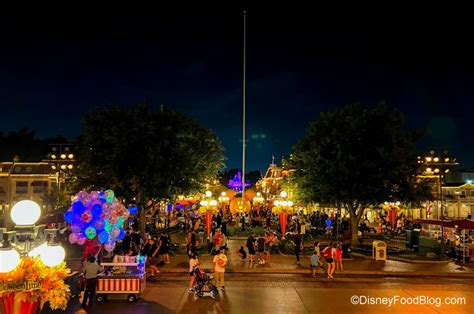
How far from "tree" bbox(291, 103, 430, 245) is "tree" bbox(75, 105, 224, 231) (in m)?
8.11

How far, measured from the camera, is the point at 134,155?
2795 centimetres

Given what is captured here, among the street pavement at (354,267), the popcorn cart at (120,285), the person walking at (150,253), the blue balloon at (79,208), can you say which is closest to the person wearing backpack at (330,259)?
the street pavement at (354,267)

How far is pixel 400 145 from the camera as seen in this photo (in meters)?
28.6

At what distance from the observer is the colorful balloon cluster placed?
15336mm

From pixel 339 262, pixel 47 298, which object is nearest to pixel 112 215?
pixel 47 298

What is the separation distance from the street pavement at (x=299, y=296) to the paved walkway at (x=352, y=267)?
1084 mm

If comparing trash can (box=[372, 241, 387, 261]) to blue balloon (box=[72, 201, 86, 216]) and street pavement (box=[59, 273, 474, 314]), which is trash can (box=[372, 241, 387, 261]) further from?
blue balloon (box=[72, 201, 86, 216])

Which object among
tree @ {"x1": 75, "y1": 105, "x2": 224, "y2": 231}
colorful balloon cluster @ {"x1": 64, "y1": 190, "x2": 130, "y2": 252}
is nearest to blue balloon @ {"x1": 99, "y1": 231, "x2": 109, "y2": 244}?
colorful balloon cluster @ {"x1": 64, "y1": 190, "x2": 130, "y2": 252}

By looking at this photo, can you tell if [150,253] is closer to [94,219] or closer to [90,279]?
[94,219]

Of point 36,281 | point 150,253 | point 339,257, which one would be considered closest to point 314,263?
point 339,257

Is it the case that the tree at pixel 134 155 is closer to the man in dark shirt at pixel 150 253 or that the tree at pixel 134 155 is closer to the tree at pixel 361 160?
the man in dark shirt at pixel 150 253

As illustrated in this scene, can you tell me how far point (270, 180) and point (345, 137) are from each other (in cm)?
7189

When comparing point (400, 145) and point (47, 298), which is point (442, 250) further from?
point (47, 298)

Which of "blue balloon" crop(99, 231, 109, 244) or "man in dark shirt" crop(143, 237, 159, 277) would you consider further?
"man in dark shirt" crop(143, 237, 159, 277)
